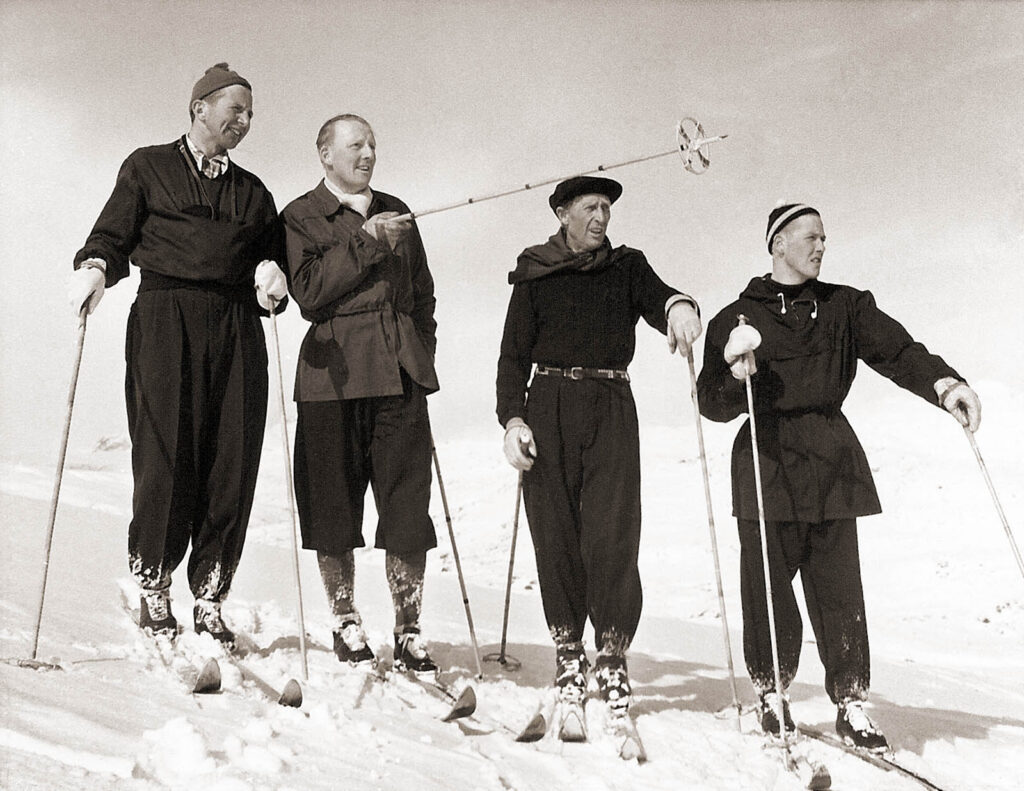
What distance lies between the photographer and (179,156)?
3.61 metres

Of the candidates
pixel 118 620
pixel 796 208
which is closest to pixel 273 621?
pixel 118 620

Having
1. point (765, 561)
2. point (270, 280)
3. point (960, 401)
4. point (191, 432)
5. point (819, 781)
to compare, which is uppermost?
point (270, 280)

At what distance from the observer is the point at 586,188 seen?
11.7 feet

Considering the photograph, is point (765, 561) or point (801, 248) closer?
point (765, 561)

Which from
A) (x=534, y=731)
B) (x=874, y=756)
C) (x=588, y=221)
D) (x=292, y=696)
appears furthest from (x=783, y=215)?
(x=292, y=696)

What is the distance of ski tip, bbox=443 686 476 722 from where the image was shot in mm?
3092

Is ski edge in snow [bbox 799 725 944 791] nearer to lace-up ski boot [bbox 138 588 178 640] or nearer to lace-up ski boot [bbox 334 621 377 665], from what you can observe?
lace-up ski boot [bbox 334 621 377 665]

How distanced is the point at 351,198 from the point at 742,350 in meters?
1.54

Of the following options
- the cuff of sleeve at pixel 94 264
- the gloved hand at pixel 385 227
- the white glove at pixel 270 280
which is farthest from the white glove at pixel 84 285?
the gloved hand at pixel 385 227

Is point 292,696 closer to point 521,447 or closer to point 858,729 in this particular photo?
point 521,447

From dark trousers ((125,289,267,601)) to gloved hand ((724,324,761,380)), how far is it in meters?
1.71

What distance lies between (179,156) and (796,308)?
7.69ft

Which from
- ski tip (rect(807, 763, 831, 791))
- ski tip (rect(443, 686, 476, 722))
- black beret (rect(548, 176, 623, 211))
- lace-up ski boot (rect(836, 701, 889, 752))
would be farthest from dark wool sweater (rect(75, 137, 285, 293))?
lace-up ski boot (rect(836, 701, 889, 752))

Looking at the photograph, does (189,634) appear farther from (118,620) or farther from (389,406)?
(389,406)
